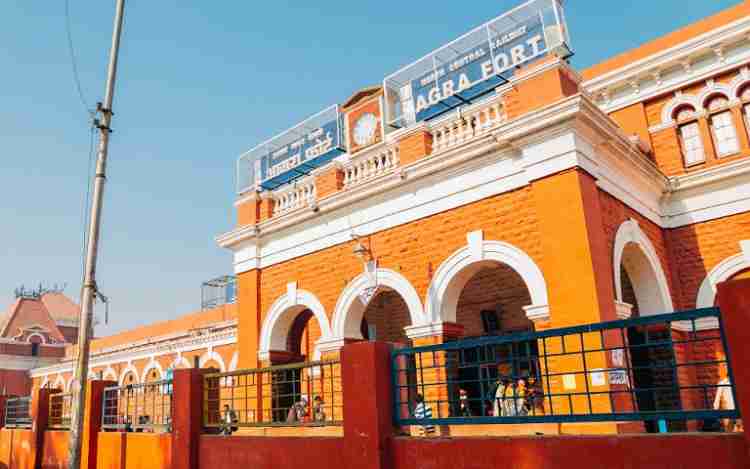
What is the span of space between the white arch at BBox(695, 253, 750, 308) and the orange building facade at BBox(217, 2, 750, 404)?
0.02 meters

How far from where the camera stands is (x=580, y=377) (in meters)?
7.73

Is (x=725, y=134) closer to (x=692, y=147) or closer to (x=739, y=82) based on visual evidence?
(x=692, y=147)

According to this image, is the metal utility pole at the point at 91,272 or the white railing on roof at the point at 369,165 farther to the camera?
the white railing on roof at the point at 369,165

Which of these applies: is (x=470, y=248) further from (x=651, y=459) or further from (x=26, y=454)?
(x=26, y=454)

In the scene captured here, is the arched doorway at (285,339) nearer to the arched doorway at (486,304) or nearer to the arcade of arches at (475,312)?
the arcade of arches at (475,312)

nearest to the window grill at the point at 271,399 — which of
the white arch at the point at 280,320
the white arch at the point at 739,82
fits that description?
the white arch at the point at 280,320

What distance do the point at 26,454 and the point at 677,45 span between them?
51.3 feet

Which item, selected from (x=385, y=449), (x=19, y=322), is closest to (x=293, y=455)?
(x=385, y=449)

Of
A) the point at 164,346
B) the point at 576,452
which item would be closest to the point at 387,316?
the point at 576,452

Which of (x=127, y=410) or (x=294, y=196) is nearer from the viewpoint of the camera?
(x=127, y=410)

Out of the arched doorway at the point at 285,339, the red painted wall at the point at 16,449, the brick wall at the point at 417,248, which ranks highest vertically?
the brick wall at the point at 417,248

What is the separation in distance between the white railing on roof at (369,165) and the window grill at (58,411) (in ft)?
23.9

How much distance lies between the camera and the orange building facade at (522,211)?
8.45 m

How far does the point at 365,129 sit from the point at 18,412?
36.1 feet
